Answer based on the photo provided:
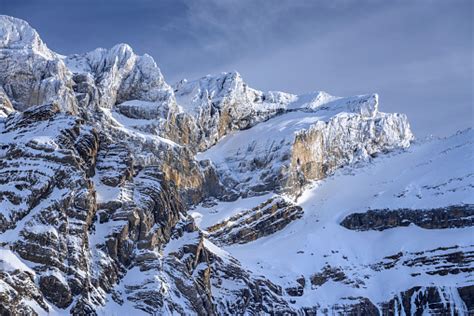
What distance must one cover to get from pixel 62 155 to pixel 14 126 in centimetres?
1670

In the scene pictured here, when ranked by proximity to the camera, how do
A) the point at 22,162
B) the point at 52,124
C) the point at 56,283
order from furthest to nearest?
the point at 52,124 → the point at 22,162 → the point at 56,283

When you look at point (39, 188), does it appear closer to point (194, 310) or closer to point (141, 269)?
point (141, 269)

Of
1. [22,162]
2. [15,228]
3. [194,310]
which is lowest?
[194,310]

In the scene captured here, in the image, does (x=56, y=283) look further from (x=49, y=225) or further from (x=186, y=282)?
(x=186, y=282)

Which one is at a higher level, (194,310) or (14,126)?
(14,126)

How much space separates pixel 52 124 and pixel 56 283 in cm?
3932

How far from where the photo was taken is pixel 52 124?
7756 inches

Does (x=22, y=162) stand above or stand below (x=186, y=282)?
above

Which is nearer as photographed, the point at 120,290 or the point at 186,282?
the point at 120,290

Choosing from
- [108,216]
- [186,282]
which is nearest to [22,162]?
[108,216]

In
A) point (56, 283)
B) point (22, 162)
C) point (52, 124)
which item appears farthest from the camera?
point (52, 124)

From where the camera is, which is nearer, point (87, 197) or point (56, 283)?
point (56, 283)

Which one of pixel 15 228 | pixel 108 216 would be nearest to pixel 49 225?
pixel 15 228

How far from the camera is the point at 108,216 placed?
193m
